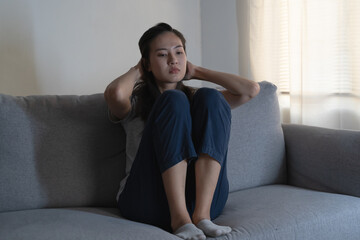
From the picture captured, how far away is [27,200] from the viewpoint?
1.61m

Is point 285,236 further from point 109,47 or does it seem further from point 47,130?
point 109,47

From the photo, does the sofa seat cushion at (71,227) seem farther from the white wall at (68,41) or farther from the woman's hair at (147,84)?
the white wall at (68,41)

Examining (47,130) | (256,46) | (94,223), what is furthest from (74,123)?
(256,46)

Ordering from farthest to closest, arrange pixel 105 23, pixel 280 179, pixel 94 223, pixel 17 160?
1. pixel 105 23
2. pixel 280 179
3. pixel 17 160
4. pixel 94 223

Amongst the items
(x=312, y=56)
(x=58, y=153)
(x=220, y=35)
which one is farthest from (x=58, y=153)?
(x=220, y=35)

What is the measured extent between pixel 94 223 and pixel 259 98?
3.48 ft

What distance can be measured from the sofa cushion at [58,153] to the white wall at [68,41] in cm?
61

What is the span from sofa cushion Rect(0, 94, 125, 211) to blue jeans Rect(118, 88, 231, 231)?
276 mm

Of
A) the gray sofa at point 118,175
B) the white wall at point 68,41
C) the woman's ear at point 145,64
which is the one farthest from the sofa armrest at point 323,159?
the white wall at point 68,41

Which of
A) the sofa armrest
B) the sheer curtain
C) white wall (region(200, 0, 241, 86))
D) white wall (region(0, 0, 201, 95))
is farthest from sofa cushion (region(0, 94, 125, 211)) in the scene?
white wall (region(200, 0, 241, 86))

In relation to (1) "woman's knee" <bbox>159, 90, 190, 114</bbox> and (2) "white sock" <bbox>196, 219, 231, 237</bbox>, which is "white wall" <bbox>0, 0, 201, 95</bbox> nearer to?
(1) "woman's knee" <bbox>159, 90, 190, 114</bbox>

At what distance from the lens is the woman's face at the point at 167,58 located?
5.46 feet

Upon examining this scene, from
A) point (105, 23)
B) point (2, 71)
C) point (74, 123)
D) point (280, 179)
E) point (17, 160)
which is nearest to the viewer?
point (17, 160)

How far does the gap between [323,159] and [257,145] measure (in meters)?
0.30
